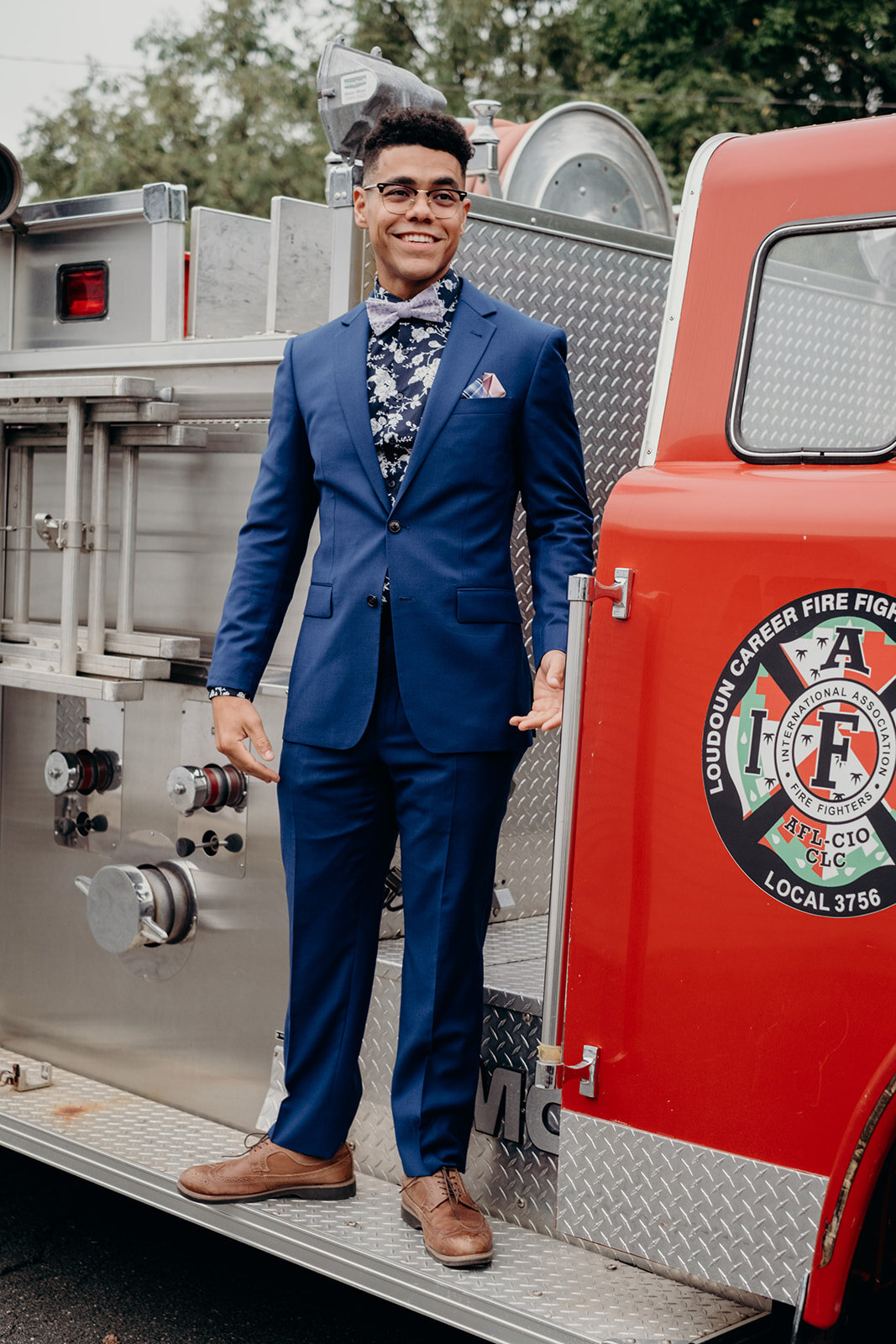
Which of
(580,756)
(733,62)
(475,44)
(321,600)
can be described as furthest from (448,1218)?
(475,44)

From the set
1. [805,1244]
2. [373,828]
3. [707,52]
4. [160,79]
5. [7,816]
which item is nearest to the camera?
[805,1244]

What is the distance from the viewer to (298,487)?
9.05 feet

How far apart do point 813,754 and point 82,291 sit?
2.33 m

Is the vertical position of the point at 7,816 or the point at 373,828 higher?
the point at 373,828

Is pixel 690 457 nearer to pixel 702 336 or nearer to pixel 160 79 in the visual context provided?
pixel 702 336

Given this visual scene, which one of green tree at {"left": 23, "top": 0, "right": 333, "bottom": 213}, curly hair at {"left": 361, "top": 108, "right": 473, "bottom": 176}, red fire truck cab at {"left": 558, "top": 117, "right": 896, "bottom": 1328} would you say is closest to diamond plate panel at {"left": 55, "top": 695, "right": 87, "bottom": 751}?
curly hair at {"left": 361, "top": 108, "right": 473, "bottom": 176}

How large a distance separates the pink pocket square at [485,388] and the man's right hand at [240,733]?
2.20 ft

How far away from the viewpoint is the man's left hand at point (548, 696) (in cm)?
245

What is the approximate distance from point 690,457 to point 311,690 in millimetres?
786

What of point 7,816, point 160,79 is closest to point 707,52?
point 160,79

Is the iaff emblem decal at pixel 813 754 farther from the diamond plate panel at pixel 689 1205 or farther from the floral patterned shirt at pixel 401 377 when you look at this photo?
the floral patterned shirt at pixel 401 377

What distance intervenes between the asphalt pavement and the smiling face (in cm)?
201

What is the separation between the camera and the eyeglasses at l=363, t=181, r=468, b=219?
2.55 meters

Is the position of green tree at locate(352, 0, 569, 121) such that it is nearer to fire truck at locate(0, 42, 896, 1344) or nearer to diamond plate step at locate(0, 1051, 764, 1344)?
fire truck at locate(0, 42, 896, 1344)
